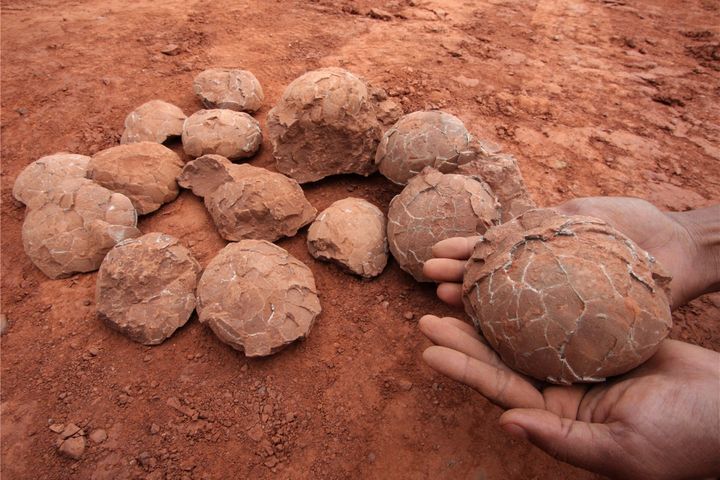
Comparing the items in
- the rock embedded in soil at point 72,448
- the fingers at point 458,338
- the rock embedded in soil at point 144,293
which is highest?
the fingers at point 458,338

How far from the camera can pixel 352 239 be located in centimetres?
309

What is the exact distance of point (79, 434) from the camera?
7.94ft

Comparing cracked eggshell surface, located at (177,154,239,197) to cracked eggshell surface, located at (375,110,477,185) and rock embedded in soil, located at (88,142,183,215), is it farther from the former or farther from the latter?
cracked eggshell surface, located at (375,110,477,185)

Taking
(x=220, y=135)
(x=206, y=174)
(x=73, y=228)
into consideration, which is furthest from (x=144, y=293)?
(x=220, y=135)

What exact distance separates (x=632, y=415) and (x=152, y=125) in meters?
4.33

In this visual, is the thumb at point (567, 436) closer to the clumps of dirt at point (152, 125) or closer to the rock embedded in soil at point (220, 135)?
the rock embedded in soil at point (220, 135)

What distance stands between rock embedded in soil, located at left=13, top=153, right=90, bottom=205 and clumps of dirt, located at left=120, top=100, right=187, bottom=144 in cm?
54

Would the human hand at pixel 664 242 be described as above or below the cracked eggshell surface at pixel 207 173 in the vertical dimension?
above

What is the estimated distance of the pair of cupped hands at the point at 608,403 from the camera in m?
1.62

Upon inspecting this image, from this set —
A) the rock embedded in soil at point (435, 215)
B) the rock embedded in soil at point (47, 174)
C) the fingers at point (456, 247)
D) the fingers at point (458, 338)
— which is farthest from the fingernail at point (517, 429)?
the rock embedded in soil at point (47, 174)

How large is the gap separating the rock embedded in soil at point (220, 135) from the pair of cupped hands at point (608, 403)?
7.18 feet

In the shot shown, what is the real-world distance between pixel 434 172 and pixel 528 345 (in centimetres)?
145

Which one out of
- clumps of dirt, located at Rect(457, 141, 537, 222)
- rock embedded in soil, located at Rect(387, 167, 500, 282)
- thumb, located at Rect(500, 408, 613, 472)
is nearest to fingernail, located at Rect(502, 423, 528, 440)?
thumb, located at Rect(500, 408, 613, 472)

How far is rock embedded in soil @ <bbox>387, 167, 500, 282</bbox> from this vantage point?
112 inches
